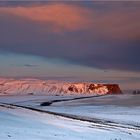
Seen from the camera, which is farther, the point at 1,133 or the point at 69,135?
the point at 69,135

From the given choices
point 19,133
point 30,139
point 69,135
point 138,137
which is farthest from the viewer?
point 138,137

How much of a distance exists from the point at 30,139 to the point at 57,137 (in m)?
1.72

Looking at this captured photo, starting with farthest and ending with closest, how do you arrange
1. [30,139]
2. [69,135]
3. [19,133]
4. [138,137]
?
[138,137]
[69,135]
[19,133]
[30,139]

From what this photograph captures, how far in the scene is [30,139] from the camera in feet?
53.2

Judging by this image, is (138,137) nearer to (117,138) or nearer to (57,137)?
(117,138)

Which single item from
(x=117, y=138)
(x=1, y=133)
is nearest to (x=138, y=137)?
(x=117, y=138)

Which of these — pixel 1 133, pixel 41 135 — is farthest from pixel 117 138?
pixel 1 133

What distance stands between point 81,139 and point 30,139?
2.46 metres

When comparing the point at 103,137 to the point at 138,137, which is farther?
the point at 138,137

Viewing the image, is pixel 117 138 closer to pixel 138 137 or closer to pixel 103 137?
pixel 103 137

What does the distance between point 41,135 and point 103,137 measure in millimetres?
2959

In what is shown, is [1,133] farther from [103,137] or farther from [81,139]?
[103,137]

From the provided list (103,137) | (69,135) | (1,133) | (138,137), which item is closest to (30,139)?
(1,133)

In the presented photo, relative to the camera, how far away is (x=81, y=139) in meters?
17.8
